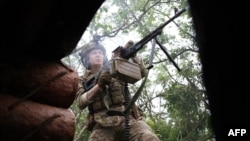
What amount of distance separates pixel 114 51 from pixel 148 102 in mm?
4479

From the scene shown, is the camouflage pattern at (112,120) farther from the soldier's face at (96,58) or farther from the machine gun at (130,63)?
the soldier's face at (96,58)

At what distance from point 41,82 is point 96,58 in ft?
7.57

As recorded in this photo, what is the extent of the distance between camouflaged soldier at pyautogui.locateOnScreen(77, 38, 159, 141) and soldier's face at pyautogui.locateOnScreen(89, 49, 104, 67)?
0.43 feet

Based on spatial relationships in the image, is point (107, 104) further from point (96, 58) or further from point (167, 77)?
point (167, 77)

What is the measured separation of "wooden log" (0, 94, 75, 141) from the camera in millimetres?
1753

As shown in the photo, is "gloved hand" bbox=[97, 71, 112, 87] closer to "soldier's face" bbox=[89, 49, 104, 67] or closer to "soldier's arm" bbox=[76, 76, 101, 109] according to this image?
"soldier's arm" bbox=[76, 76, 101, 109]

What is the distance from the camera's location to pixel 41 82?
1896 mm

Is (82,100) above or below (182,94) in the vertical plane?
below

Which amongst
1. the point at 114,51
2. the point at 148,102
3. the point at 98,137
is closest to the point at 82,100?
the point at 98,137

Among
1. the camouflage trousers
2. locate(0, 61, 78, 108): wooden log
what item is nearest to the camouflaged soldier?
the camouflage trousers

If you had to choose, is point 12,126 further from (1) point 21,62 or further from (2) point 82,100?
(2) point 82,100

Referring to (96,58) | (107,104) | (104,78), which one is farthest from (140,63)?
(96,58)

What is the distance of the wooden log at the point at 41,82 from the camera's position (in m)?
1.82

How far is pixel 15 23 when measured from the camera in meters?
1.59
